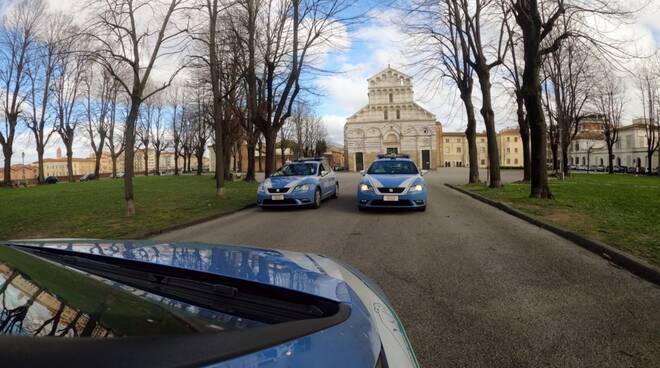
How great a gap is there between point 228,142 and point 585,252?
32.0 metres

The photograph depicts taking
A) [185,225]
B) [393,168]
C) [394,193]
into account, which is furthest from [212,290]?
[393,168]

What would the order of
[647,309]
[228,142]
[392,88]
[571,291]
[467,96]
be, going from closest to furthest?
[647,309]
[571,291]
[467,96]
[228,142]
[392,88]

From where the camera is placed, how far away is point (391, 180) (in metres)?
11.2

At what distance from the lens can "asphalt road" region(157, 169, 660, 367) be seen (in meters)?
3.05

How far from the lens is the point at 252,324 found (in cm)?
144

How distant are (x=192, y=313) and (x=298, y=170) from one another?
41.2 ft

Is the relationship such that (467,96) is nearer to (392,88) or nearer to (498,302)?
(498,302)

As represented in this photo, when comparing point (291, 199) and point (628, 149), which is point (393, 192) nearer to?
point (291, 199)

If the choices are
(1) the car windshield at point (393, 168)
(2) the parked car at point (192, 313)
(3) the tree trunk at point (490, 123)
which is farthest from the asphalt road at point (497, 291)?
(3) the tree trunk at point (490, 123)

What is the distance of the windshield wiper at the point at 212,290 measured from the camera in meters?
1.55

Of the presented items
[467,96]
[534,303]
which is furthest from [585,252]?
[467,96]

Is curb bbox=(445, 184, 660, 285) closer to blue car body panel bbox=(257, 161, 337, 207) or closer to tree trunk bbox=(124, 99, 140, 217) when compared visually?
blue car body panel bbox=(257, 161, 337, 207)

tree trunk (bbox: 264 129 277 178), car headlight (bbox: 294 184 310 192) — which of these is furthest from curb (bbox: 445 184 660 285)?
tree trunk (bbox: 264 129 277 178)

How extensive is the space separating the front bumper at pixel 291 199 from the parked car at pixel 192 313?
32.3ft
